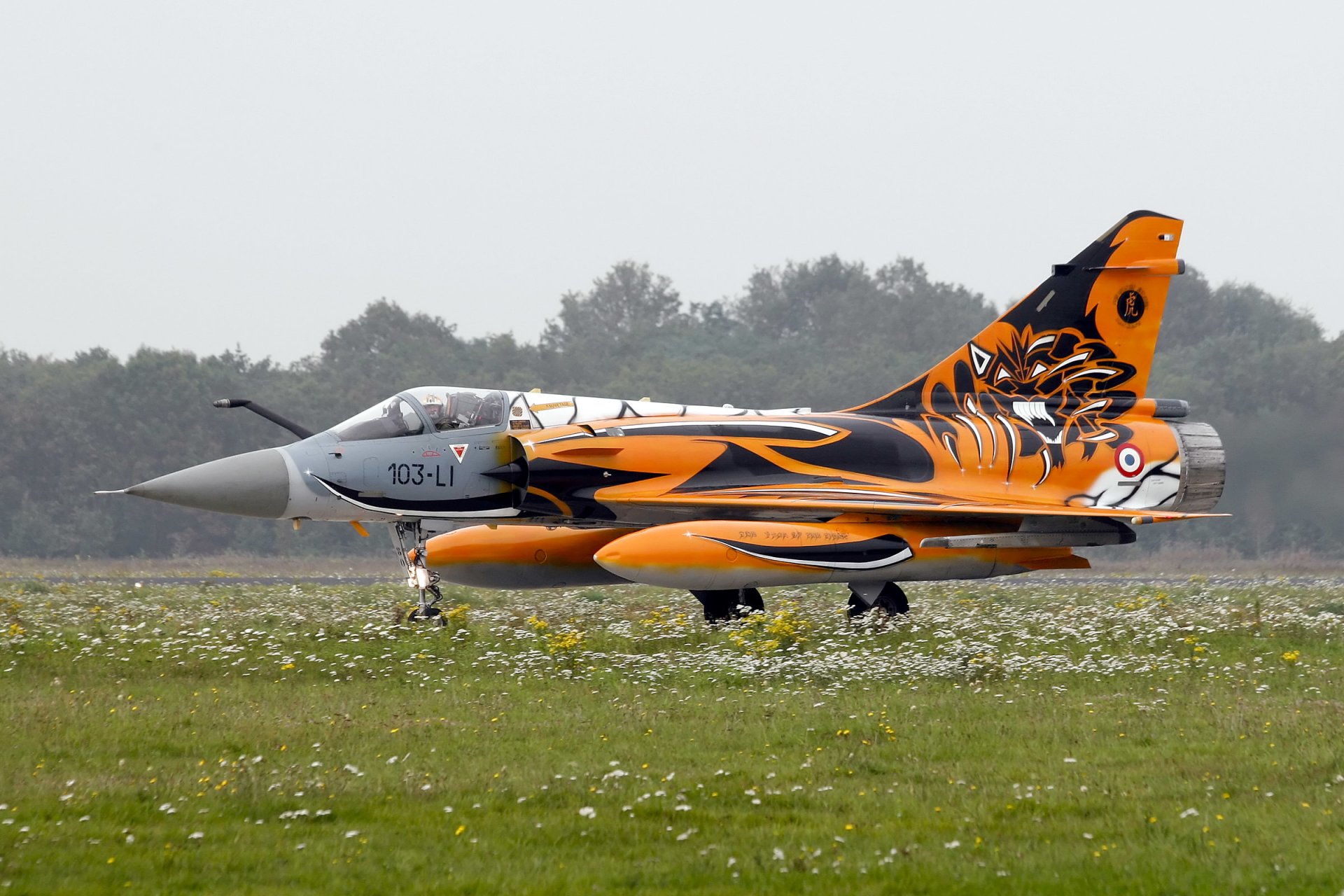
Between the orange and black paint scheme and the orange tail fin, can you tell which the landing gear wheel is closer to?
the orange and black paint scheme

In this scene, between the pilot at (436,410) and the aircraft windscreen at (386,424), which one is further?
the pilot at (436,410)

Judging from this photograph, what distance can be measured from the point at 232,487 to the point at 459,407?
2577mm

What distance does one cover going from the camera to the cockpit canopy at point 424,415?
14.6m

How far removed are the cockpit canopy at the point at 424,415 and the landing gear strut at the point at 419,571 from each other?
1.12 metres

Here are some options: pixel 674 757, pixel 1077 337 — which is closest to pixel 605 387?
pixel 1077 337

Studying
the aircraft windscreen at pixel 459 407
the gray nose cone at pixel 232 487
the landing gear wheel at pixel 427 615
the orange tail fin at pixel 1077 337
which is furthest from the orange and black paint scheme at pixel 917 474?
the gray nose cone at pixel 232 487

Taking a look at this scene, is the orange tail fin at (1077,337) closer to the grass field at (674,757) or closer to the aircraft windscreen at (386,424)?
the grass field at (674,757)

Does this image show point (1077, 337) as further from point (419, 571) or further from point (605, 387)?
point (605, 387)

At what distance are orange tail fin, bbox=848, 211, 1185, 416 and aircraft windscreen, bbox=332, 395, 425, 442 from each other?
5542mm

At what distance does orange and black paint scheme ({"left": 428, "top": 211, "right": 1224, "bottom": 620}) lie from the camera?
1407 centimetres

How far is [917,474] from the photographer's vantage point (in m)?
15.6

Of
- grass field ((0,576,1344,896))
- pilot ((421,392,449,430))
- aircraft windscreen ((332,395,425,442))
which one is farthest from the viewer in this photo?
pilot ((421,392,449,430))

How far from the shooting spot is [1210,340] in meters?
47.4

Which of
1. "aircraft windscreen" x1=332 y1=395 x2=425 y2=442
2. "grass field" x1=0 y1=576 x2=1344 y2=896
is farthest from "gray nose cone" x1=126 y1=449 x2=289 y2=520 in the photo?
"grass field" x1=0 y1=576 x2=1344 y2=896
